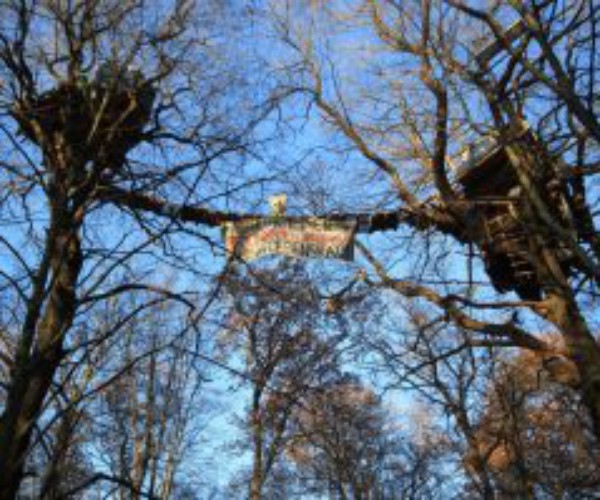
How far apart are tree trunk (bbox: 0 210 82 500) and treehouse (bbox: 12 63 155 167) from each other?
0.60 metres

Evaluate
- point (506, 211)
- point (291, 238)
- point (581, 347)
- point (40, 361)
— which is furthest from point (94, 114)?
point (506, 211)

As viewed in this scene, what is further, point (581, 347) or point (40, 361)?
point (581, 347)

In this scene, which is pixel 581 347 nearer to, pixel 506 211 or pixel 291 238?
pixel 506 211

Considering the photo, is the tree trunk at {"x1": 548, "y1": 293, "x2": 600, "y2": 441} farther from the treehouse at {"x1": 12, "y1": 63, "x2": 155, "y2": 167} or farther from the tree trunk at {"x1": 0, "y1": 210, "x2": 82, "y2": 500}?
the tree trunk at {"x1": 0, "y1": 210, "x2": 82, "y2": 500}

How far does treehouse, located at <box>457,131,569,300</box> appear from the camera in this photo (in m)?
7.14

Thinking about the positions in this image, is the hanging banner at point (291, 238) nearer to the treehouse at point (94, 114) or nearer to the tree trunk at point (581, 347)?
the treehouse at point (94, 114)

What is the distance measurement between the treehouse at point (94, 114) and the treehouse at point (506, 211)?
140 inches

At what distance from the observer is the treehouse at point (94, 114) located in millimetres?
4188

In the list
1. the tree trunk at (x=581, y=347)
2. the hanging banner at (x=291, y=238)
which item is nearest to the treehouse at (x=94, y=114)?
the hanging banner at (x=291, y=238)

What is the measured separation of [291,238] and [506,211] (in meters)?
2.71

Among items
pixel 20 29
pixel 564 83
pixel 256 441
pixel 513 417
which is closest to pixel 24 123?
pixel 20 29

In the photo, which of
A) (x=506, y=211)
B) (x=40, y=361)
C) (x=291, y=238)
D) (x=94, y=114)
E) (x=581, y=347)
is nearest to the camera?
(x=40, y=361)

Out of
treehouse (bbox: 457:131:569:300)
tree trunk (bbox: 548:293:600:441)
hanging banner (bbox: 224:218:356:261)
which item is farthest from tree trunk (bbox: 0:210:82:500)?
tree trunk (bbox: 548:293:600:441)

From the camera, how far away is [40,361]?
Result: 347 cm
